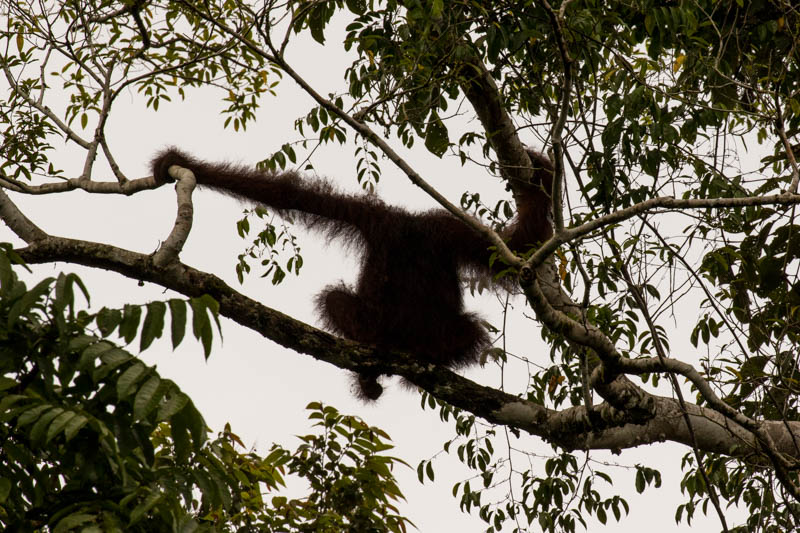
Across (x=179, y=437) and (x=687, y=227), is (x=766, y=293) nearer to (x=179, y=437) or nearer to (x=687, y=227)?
(x=687, y=227)

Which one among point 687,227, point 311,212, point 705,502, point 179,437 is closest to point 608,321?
point 687,227

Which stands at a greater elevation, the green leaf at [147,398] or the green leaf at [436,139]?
the green leaf at [436,139]

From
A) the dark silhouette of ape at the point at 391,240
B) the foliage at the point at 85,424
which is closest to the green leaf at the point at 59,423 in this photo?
the foliage at the point at 85,424

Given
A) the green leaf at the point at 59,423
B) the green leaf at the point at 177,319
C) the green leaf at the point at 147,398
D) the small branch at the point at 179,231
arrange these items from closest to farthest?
the green leaf at the point at 59,423, the green leaf at the point at 147,398, the green leaf at the point at 177,319, the small branch at the point at 179,231

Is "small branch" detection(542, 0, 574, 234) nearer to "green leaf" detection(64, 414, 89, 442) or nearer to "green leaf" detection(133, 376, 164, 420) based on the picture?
"green leaf" detection(133, 376, 164, 420)

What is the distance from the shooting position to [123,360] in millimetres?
2021

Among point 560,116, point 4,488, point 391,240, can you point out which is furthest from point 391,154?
point 4,488

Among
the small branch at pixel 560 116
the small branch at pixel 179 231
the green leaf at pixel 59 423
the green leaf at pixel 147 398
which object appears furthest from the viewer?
the small branch at pixel 179 231

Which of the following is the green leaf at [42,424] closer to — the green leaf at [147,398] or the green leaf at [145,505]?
the green leaf at [147,398]

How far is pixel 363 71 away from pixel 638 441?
2.33 metres

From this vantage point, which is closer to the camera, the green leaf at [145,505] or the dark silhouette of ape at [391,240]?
the green leaf at [145,505]

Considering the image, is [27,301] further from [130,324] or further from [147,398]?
[147,398]

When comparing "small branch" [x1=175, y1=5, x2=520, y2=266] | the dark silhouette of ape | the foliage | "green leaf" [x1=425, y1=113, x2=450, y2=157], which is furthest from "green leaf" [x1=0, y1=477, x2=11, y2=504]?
"green leaf" [x1=425, y1=113, x2=450, y2=157]

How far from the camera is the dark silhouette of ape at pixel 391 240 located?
14.0 feet
